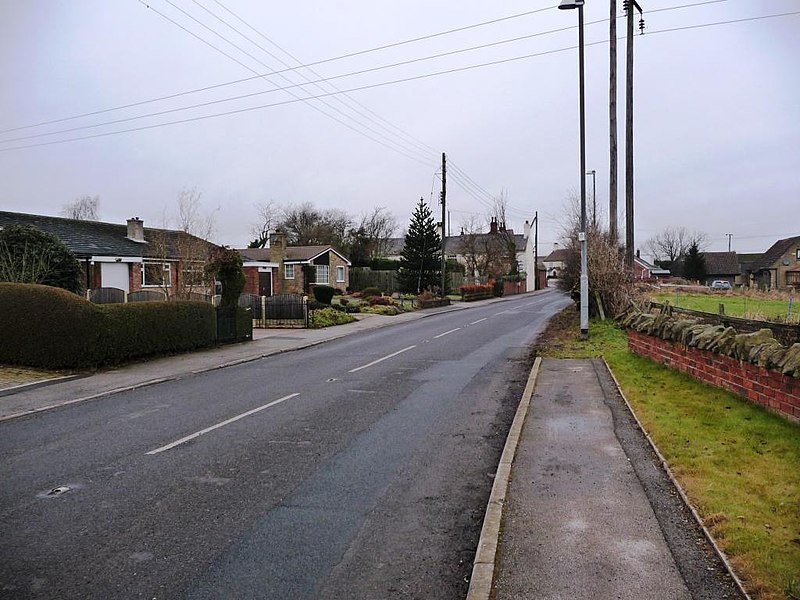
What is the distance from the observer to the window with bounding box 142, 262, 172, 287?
30009 millimetres

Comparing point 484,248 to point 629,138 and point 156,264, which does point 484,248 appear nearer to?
point 156,264

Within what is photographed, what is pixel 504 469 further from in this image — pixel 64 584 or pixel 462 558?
pixel 64 584

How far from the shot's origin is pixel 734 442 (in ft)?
21.9

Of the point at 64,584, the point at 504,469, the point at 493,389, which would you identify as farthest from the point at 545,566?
the point at 493,389

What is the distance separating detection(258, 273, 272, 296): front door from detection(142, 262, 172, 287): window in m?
11.6

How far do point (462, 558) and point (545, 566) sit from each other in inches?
23.1

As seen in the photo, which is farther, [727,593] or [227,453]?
[227,453]

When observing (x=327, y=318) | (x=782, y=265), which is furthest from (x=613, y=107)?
(x=782, y=265)

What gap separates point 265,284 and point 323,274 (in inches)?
265

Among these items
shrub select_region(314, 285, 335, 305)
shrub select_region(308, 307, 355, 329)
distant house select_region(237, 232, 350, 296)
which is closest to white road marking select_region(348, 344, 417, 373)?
shrub select_region(308, 307, 355, 329)

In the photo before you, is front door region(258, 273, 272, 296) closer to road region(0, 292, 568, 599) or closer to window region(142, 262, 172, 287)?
window region(142, 262, 172, 287)

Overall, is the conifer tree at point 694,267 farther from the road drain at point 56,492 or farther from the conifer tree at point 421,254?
the road drain at point 56,492

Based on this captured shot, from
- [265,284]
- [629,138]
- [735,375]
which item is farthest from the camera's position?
[265,284]

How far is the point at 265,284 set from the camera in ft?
141
